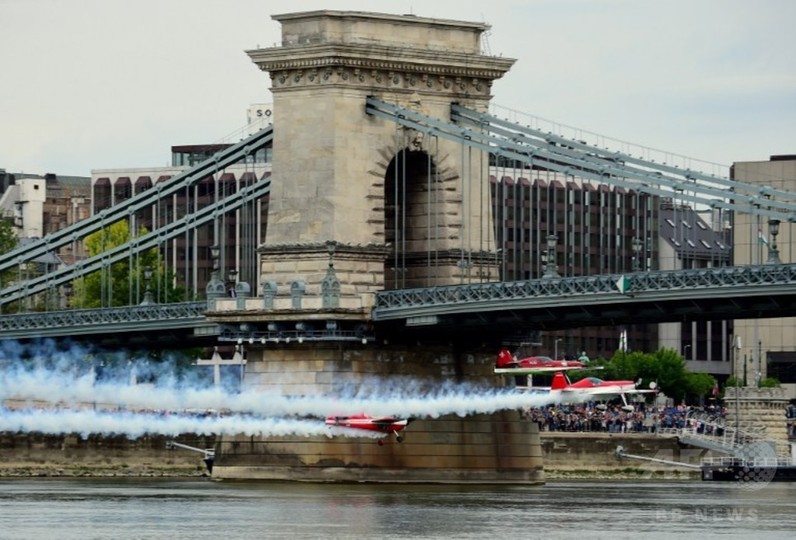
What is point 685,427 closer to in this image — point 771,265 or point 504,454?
point 504,454

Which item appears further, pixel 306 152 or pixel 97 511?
pixel 306 152

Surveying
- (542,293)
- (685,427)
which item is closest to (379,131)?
(542,293)

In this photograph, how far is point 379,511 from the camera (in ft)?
338

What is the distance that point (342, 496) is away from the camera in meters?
111

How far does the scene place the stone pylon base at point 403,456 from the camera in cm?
11875

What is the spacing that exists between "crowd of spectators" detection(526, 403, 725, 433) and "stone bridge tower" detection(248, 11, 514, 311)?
23353 mm

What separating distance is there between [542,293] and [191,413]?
20.9 m

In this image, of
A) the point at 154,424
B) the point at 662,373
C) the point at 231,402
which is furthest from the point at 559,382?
the point at 662,373

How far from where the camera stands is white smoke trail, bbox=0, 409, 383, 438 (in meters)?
118

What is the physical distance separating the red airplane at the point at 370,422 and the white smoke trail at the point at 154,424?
0.86 feet

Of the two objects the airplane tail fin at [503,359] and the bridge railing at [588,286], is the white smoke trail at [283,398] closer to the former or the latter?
the airplane tail fin at [503,359]

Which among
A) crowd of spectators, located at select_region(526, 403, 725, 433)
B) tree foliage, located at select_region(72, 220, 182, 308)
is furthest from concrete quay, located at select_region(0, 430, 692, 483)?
tree foliage, located at select_region(72, 220, 182, 308)

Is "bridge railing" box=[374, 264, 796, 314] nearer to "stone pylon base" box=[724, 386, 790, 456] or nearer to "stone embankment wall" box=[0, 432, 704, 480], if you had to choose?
"stone embankment wall" box=[0, 432, 704, 480]

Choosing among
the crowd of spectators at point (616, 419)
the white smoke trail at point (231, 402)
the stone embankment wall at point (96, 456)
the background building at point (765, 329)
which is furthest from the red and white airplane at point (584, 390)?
the background building at point (765, 329)
